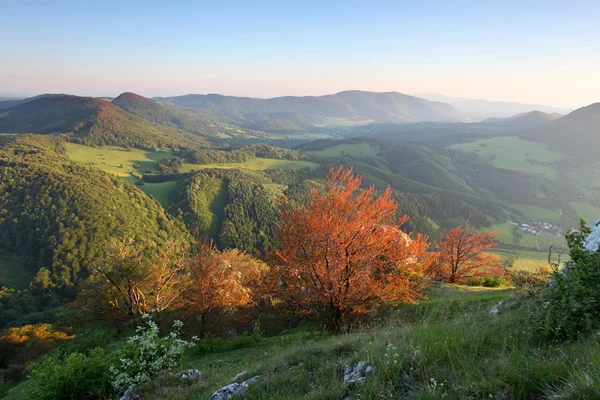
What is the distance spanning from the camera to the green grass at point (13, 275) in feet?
305

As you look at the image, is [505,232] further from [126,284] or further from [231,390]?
[231,390]

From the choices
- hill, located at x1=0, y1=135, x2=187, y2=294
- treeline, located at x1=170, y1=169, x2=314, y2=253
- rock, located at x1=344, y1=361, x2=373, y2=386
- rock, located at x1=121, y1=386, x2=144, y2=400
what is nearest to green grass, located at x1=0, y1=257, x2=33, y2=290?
hill, located at x1=0, y1=135, x2=187, y2=294

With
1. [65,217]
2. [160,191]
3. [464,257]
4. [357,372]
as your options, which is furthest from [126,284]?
[160,191]

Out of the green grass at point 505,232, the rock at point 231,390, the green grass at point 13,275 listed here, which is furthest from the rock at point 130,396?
the green grass at point 505,232

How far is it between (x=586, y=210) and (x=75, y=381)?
218650mm

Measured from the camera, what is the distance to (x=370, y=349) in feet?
17.9

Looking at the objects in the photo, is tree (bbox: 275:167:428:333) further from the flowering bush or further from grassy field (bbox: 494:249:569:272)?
grassy field (bbox: 494:249:569:272)

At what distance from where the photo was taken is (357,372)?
4914mm

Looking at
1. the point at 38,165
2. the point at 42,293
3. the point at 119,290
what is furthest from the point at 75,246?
the point at 119,290

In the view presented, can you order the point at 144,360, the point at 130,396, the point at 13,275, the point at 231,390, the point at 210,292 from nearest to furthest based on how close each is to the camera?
the point at 231,390
the point at 130,396
the point at 144,360
the point at 210,292
the point at 13,275

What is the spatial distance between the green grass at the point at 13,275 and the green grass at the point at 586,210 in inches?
9447

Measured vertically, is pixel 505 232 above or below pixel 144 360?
below

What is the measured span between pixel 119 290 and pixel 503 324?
2083 cm

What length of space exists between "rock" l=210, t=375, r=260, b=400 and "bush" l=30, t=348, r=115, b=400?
3969 millimetres
